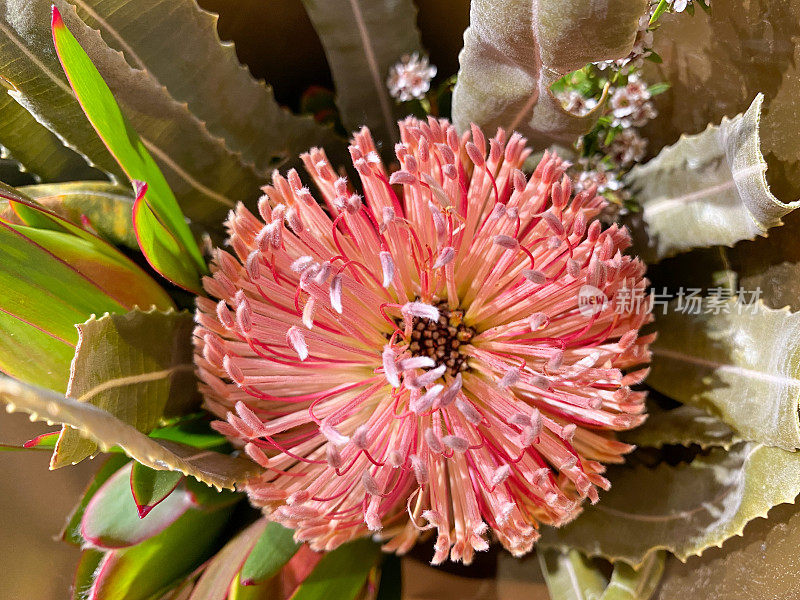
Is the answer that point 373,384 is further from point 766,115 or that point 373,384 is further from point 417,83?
point 766,115

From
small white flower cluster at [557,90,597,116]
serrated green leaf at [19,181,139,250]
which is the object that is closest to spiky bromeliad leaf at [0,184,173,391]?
serrated green leaf at [19,181,139,250]

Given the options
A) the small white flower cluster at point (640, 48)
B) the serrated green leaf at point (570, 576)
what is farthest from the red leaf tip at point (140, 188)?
the serrated green leaf at point (570, 576)

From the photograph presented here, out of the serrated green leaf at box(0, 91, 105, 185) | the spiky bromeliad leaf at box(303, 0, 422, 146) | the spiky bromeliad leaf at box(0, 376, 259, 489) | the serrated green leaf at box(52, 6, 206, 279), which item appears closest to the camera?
the spiky bromeliad leaf at box(0, 376, 259, 489)

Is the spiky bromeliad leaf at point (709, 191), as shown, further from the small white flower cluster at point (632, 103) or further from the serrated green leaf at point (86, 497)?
the serrated green leaf at point (86, 497)

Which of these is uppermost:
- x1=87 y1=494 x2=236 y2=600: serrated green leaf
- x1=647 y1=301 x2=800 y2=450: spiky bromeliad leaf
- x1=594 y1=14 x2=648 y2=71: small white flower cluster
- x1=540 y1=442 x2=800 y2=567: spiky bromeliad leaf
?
x1=594 y1=14 x2=648 y2=71: small white flower cluster

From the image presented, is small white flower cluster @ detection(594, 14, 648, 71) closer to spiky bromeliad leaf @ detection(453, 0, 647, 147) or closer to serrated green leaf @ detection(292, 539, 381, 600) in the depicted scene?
spiky bromeliad leaf @ detection(453, 0, 647, 147)

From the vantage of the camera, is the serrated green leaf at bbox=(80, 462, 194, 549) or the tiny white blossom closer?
the serrated green leaf at bbox=(80, 462, 194, 549)
